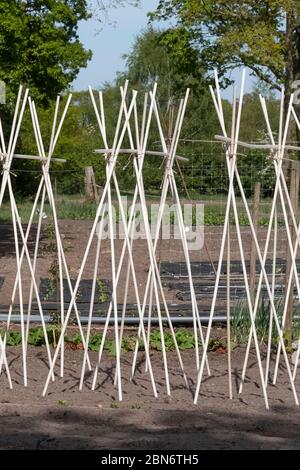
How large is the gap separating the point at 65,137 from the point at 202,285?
27.7m

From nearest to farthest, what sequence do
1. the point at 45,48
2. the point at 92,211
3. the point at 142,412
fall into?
1. the point at 142,412
2. the point at 45,48
3. the point at 92,211

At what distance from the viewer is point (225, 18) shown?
2530cm

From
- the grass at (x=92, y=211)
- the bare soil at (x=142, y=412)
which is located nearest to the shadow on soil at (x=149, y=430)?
the bare soil at (x=142, y=412)

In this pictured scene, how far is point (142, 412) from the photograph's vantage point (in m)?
7.17

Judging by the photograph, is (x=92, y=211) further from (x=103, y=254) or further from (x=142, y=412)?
(x=142, y=412)

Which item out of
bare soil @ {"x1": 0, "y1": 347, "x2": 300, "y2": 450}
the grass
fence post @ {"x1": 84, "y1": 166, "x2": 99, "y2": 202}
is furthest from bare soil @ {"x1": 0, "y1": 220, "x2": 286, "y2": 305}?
fence post @ {"x1": 84, "y1": 166, "x2": 99, "y2": 202}

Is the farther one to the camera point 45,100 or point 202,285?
point 45,100

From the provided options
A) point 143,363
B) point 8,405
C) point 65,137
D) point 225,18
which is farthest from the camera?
point 65,137

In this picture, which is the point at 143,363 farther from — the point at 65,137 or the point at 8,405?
the point at 65,137

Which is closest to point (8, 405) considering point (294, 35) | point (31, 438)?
point (31, 438)

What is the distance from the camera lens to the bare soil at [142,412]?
19.7ft

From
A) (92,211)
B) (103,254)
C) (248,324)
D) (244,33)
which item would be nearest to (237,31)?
(244,33)

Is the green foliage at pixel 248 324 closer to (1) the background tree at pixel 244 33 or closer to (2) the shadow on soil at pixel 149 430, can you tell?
(2) the shadow on soil at pixel 149 430

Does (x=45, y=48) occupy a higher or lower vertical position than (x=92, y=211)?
higher
